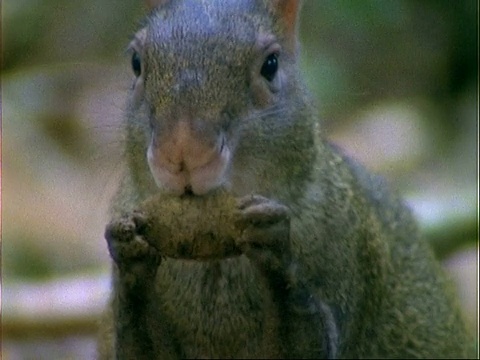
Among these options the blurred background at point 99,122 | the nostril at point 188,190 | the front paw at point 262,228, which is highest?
the blurred background at point 99,122

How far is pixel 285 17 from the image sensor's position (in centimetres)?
417

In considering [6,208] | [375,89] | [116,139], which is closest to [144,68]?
[116,139]

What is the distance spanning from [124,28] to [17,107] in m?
1.09

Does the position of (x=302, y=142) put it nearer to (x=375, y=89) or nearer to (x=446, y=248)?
(x=446, y=248)

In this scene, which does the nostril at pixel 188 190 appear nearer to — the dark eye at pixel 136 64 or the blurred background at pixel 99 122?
the dark eye at pixel 136 64

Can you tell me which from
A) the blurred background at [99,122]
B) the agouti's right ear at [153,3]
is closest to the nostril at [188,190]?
the agouti's right ear at [153,3]

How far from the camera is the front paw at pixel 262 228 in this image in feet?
11.4

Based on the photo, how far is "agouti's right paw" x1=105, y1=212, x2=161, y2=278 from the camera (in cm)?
355

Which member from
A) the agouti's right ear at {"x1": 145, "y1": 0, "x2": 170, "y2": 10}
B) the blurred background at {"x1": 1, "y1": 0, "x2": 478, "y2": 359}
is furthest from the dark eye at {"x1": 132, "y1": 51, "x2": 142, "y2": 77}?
the blurred background at {"x1": 1, "y1": 0, "x2": 478, "y2": 359}

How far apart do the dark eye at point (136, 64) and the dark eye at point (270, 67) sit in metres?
0.37

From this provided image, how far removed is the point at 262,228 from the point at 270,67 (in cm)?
60

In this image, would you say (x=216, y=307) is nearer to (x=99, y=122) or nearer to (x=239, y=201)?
(x=239, y=201)

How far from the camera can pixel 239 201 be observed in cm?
348

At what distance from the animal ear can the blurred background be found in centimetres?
217
